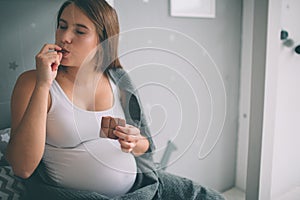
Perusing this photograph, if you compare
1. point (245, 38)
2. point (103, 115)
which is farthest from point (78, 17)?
point (245, 38)

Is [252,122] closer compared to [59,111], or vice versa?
[59,111]

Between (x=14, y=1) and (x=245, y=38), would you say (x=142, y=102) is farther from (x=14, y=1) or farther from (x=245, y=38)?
(x=245, y=38)

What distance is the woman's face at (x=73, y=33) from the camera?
52cm

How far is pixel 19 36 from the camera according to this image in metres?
0.50

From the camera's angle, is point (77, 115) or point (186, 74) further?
point (186, 74)

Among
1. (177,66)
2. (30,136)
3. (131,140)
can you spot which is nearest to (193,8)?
(177,66)

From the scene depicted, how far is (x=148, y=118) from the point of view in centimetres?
67

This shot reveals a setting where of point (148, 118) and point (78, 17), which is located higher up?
point (78, 17)

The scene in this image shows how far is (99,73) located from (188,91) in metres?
0.28

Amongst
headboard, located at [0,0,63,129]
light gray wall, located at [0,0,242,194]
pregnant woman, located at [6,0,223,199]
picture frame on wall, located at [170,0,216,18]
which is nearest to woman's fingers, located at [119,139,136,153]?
pregnant woman, located at [6,0,223,199]

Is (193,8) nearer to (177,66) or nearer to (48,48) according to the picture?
(177,66)

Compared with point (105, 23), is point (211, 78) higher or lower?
lower

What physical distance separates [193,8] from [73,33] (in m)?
0.36

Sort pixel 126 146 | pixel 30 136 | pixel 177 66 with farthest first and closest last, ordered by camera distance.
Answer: pixel 177 66 → pixel 126 146 → pixel 30 136
